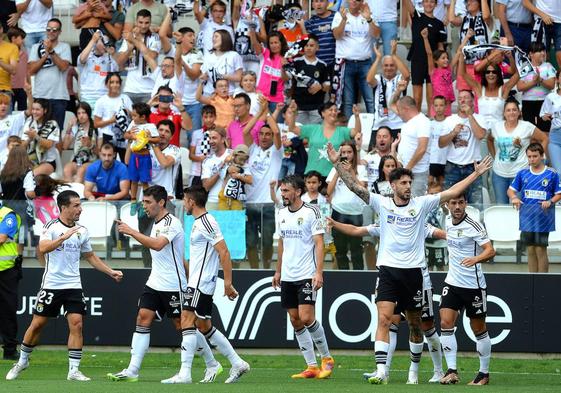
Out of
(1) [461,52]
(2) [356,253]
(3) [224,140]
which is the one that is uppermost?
(1) [461,52]

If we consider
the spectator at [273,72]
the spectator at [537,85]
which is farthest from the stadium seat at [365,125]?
the spectator at [537,85]

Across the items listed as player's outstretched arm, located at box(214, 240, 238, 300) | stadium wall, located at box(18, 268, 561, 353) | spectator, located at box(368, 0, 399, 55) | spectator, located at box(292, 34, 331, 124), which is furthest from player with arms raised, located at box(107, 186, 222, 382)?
spectator, located at box(368, 0, 399, 55)

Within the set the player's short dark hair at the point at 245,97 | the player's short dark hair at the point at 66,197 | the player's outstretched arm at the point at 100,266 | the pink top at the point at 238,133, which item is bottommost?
the player's outstretched arm at the point at 100,266

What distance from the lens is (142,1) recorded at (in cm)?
2295

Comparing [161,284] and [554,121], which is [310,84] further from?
[161,284]

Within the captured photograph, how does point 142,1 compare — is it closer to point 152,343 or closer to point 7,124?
point 7,124

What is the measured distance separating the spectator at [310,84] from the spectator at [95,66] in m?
3.74

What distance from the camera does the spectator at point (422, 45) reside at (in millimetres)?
21047

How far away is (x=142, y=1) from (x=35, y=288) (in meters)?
6.83

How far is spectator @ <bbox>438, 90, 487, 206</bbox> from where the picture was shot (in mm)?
19094

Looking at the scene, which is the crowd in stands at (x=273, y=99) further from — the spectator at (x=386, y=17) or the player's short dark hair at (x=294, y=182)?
the player's short dark hair at (x=294, y=182)

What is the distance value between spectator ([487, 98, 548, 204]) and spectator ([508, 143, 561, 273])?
122cm

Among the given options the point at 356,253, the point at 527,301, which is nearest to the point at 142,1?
the point at 356,253

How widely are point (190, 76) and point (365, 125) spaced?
3.19 m
